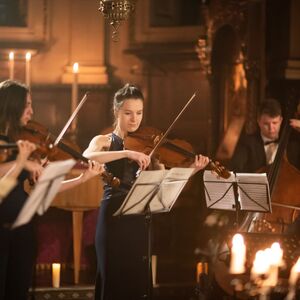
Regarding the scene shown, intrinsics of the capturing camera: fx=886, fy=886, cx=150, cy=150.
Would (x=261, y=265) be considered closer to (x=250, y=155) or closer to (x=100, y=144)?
(x=100, y=144)

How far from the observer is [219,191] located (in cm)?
536

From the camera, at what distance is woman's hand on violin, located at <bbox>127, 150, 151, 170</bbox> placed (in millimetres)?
4887

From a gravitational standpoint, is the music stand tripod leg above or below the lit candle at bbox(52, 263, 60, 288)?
above

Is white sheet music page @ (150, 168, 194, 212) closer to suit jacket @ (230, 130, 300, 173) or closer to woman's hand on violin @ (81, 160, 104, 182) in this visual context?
woman's hand on violin @ (81, 160, 104, 182)

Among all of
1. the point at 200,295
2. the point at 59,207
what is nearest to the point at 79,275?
the point at 59,207

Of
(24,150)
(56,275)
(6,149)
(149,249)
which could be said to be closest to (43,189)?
(24,150)

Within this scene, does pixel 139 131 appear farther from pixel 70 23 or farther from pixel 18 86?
pixel 70 23

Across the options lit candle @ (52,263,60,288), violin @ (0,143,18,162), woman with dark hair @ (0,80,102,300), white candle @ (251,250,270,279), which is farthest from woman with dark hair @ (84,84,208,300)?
lit candle @ (52,263,60,288)

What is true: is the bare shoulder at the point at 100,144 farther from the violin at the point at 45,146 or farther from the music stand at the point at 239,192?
the music stand at the point at 239,192

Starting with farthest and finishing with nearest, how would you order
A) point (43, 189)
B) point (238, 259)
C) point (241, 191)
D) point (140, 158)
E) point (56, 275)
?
point (56, 275) → point (241, 191) → point (140, 158) → point (238, 259) → point (43, 189)

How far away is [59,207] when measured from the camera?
20.4 feet

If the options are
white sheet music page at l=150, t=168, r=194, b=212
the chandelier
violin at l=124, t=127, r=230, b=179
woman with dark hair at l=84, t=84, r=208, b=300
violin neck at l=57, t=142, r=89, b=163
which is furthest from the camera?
the chandelier

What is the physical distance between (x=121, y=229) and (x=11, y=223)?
34.4 inches

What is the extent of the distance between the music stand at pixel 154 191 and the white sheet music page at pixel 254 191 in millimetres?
582
